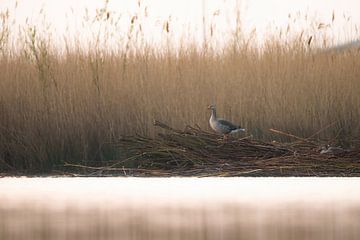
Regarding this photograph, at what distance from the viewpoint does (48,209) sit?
503 centimetres

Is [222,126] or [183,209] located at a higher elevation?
[222,126]

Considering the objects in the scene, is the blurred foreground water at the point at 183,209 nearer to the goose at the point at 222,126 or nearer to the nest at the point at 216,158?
the nest at the point at 216,158

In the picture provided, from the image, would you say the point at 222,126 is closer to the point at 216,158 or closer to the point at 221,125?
the point at 221,125

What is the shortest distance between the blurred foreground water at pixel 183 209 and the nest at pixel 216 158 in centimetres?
39

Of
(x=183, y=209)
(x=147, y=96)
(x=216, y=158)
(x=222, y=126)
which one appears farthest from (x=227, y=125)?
(x=183, y=209)

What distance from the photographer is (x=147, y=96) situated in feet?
27.0

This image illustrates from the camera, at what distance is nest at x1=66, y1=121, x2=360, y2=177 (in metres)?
7.27

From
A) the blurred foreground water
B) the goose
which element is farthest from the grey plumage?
the blurred foreground water

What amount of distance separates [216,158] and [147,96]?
1.02 m

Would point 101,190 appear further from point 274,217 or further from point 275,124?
point 275,124

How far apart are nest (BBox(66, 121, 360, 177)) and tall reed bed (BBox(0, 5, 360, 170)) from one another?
278 mm

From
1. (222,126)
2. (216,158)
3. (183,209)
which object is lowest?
(183,209)

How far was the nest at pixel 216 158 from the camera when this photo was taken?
7.27 metres

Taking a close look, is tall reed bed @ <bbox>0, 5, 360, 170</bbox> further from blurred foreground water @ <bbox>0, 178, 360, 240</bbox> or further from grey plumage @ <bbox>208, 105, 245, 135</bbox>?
blurred foreground water @ <bbox>0, 178, 360, 240</bbox>
